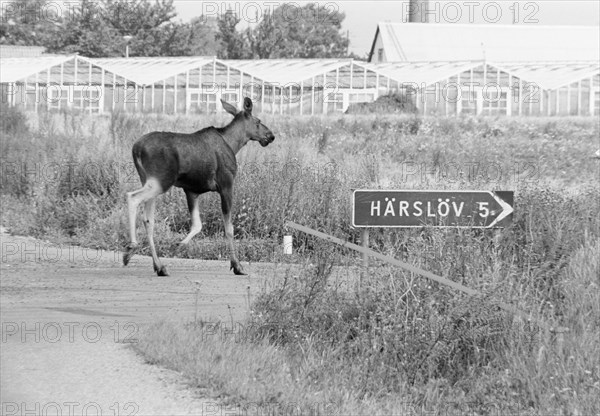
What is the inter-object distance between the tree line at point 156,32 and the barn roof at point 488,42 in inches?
240

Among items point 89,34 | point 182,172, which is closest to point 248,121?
point 182,172

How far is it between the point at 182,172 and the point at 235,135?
110 cm

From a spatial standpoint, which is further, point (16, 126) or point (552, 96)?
point (552, 96)

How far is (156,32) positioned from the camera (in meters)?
83.4

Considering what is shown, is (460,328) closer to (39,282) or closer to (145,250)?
(39,282)

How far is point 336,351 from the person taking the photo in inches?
376

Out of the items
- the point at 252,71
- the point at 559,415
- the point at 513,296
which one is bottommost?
the point at 559,415

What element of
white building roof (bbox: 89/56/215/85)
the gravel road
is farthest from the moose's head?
white building roof (bbox: 89/56/215/85)

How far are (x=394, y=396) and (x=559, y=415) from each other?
4.20 ft

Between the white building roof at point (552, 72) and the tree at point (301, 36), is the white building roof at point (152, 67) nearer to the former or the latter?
the white building roof at point (552, 72)

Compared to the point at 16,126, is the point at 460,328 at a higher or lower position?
lower

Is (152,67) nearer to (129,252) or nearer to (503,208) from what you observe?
(129,252)

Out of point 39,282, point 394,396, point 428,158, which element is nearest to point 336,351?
point 394,396

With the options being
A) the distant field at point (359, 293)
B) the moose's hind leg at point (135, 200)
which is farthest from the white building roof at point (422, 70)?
the moose's hind leg at point (135, 200)
